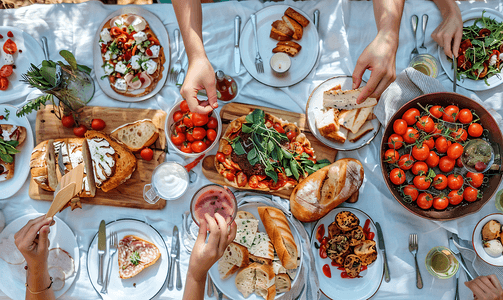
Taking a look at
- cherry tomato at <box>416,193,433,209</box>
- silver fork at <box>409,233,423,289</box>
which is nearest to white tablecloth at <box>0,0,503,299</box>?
silver fork at <box>409,233,423,289</box>

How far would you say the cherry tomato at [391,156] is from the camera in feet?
6.18

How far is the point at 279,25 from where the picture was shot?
2109mm

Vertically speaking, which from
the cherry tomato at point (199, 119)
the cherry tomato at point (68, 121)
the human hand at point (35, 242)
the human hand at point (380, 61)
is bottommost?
the human hand at point (35, 242)

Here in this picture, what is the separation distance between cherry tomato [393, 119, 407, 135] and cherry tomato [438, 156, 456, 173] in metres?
0.28

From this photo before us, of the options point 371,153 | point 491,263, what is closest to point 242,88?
point 371,153

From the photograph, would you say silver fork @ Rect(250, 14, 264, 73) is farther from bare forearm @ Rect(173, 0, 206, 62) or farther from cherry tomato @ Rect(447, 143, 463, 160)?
cherry tomato @ Rect(447, 143, 463, 160)

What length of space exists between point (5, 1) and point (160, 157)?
1802 millimetres

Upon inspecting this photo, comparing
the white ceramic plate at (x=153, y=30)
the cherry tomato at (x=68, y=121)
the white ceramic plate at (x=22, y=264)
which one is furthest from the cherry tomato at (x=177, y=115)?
the white ceramic plate at (x=22, y=264)

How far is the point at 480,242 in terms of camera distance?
2004mm

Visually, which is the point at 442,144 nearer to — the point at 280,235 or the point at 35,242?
the point at 280,235

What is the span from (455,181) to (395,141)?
413mm

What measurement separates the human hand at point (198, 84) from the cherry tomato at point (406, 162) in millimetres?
1161

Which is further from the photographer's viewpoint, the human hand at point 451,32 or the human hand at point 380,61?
the human hand at point 451,32

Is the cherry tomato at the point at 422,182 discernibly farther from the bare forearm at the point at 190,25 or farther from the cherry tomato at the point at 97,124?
the cherry tomato at the point at 97,124
